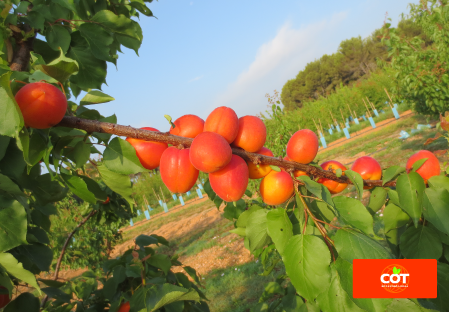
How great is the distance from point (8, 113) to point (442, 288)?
1575 mm

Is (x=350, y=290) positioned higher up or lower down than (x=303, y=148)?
lower down

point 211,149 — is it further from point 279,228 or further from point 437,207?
point 437,207

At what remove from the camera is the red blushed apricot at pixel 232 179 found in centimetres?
81

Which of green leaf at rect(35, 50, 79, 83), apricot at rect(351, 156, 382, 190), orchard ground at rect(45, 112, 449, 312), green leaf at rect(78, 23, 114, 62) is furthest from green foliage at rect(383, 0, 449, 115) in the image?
green leaf at rect(35, 50, 79, 83)

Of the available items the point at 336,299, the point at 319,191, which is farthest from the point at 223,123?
the point at 336,299

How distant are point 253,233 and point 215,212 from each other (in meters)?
13.4

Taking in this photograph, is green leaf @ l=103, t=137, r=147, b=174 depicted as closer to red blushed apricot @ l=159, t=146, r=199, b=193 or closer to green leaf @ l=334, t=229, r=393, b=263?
red blushed apricot @ l=159, t=146, r=199, b=193

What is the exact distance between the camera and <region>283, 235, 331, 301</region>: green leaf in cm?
81

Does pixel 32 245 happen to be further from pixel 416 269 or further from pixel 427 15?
pixel 427 15

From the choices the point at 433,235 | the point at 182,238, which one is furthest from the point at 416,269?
the point at 182,238

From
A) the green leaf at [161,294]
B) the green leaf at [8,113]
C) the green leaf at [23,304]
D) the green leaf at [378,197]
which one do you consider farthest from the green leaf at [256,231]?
the green leaf at [23,304]

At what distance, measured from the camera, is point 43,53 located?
4.72 feet

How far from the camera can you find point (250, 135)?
0.91 meters

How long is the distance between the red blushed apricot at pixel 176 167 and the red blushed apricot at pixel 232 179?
0.08 m
